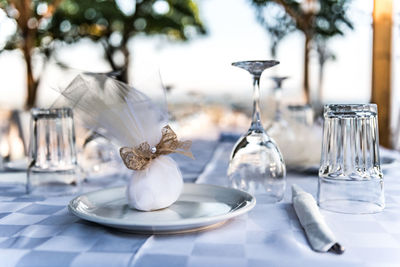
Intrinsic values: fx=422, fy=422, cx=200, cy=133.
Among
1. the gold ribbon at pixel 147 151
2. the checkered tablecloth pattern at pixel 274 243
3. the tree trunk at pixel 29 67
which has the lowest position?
the checkered tablecloth pattern at pixel 274 243

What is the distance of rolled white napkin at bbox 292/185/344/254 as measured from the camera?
47 cm

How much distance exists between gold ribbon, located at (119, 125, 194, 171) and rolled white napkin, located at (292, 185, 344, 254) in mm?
195

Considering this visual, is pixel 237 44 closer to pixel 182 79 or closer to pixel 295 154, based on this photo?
pixel 182 79

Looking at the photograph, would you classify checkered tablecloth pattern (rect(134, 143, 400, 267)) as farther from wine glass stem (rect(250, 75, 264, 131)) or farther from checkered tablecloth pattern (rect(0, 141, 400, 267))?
wine glass stem (rect(250, 75, 264, 131))

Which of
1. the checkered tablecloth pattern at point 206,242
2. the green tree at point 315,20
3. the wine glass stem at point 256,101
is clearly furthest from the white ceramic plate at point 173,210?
the green tree at point 315,20

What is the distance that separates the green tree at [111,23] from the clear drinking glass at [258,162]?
233 inches

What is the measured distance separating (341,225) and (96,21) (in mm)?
7261

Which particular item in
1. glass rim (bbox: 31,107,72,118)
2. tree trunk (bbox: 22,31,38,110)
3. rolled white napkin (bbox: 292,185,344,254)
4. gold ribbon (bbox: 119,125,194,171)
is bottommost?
rolled white napkin (bbox: 292,185,344,254)

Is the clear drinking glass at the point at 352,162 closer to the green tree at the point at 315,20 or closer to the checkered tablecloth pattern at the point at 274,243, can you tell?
the checkered tablecloth pattern at the point at 274,243

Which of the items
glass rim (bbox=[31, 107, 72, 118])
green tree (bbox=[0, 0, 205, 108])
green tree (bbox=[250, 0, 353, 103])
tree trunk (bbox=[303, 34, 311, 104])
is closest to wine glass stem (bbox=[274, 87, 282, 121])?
glass rim (bbox=[31, 107, 72, 118])

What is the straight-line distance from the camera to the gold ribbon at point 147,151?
613mm

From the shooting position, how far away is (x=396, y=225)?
0.59 m


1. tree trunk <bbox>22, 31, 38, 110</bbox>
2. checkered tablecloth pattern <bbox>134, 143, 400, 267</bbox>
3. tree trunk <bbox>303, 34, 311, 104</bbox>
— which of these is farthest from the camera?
tree trunk <bbox>303, 34, 311, 104</bbox>

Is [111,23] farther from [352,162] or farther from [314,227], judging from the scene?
[314,227]
